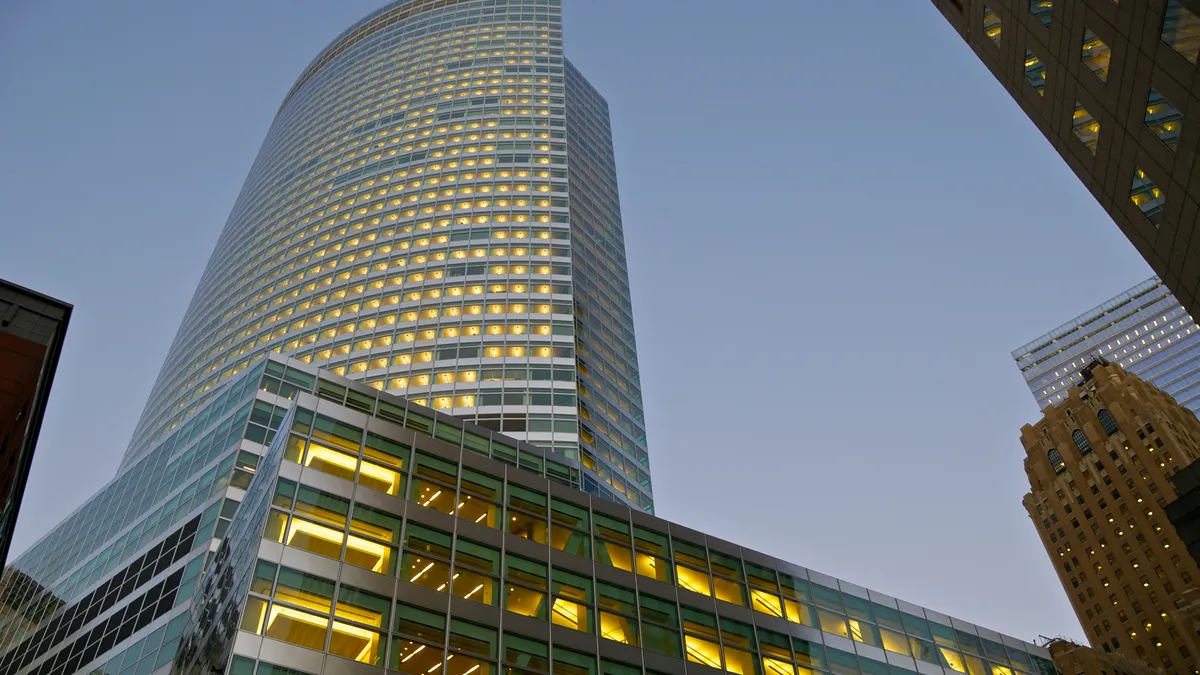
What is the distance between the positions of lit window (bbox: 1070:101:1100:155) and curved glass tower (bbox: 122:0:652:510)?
155 ft

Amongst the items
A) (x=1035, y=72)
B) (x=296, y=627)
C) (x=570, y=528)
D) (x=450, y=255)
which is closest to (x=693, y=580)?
(x=570, y=528)

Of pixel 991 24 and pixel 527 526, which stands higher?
pixel 991 24

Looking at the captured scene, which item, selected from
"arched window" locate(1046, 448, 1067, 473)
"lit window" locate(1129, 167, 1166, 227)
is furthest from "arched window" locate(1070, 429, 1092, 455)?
"lit window" locate(1129, 167, 1166, 227)

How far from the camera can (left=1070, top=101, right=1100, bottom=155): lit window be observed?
3603cm

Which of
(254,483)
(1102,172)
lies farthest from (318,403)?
(1102,172)

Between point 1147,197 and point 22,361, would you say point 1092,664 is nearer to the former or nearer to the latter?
point 1147,197

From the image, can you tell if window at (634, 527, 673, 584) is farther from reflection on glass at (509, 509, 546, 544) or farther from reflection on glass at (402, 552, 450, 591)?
reflection on glass at (402, 552, 450, 591)

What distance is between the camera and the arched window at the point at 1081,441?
6161 inches

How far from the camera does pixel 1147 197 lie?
33.3m

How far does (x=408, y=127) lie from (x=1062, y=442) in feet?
379

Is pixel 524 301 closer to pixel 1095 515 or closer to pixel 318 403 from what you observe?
pixel 318 403

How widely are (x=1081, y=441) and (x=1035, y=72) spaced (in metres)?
136

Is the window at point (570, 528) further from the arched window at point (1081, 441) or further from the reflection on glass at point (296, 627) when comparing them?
the arched window at point (1081, 441)

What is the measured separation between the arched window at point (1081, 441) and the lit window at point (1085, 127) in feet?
443
